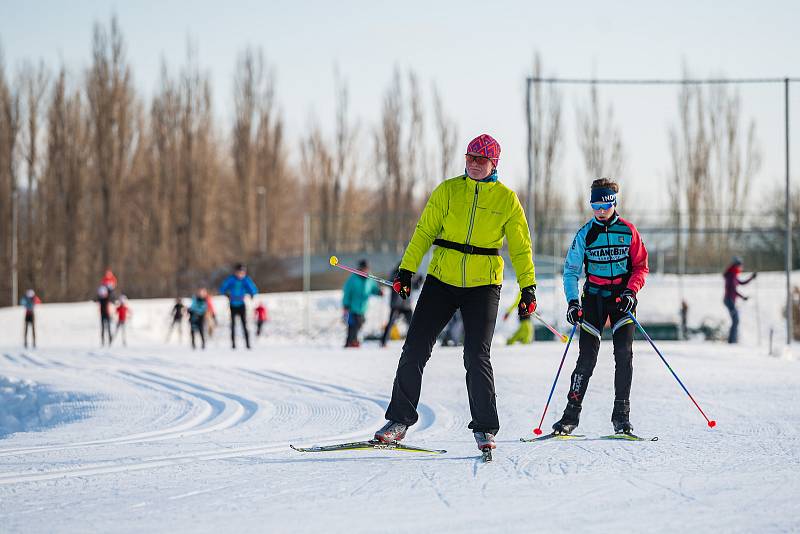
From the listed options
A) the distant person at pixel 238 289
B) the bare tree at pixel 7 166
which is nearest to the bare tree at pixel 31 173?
the bare tree at pixel 7 166

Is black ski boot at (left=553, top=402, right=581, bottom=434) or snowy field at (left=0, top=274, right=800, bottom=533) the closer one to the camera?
snowy field at (left=0, top=274, right=800, bottom=533)

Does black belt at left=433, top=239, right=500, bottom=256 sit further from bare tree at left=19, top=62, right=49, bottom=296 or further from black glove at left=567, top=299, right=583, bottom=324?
bare tree at left=19, top=62, right=49, bottom=296

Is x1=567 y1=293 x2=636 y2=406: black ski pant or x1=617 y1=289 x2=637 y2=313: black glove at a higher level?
x1=617 y1=289 x2=637 y2=313: black glove

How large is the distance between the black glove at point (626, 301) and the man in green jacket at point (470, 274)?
0.75 m

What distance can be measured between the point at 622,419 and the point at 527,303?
1.20m

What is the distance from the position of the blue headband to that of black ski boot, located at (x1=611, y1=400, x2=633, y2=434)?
48.2 inches

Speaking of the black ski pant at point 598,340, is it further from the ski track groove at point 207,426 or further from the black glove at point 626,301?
the ski track groove at point 207,426

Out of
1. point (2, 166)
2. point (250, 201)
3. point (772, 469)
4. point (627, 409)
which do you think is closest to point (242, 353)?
point (627, 409)

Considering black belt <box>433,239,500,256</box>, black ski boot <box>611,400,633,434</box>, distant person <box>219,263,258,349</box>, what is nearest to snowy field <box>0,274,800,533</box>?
black ski boot <box>611,400,633,434</box>

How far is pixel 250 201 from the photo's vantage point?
50188 millimetres

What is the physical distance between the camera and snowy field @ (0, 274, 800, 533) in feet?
13.1

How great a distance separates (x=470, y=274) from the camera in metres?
5.49

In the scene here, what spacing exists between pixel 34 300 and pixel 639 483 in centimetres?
1947

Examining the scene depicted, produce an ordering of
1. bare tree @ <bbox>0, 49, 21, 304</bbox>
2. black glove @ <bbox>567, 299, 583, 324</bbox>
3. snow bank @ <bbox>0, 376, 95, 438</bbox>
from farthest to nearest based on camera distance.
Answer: bare tree @ <bbox>0, 49, 21, 304</bbox> < snow bank @ <bbox>0, 376, 95, 438</bbox> < black glove @ <bbox>567, 299, 583, 324</bbox>
